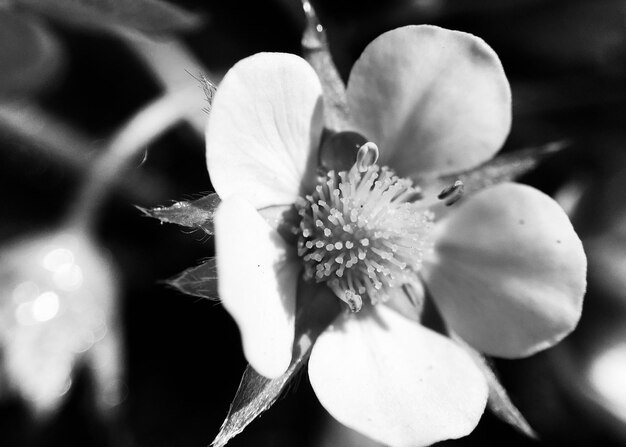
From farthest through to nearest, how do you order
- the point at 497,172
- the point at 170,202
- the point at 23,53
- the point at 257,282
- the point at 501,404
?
the point at 170,202 → the point at 23,53 → the point at 497,172 → the point at 501,404 → the point at 257,282

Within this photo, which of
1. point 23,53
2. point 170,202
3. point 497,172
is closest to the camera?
point 497,172

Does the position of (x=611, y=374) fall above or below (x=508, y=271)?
below

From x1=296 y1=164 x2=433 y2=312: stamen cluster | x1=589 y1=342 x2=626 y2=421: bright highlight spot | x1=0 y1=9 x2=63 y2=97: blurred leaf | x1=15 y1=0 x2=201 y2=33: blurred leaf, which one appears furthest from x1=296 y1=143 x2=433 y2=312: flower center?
x1=0 y1=9 x2=63 y2=97: blurred leaf

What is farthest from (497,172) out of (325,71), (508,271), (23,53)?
(23,53)

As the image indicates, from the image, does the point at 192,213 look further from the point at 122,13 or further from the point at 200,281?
the point at 122,13

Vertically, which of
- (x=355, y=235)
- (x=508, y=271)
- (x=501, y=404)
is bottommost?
(x=501, y=404)

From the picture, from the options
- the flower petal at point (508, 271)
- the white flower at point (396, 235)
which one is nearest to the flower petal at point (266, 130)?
the white flower at point (396, 235)

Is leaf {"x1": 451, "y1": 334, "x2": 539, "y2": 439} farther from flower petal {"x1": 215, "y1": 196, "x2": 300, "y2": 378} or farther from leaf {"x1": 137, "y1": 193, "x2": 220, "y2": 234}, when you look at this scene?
leaf {"x1": 137, "y1": 193, "x2": 220, "y2": 234}

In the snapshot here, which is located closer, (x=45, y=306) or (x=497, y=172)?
(x=497, y=172)
